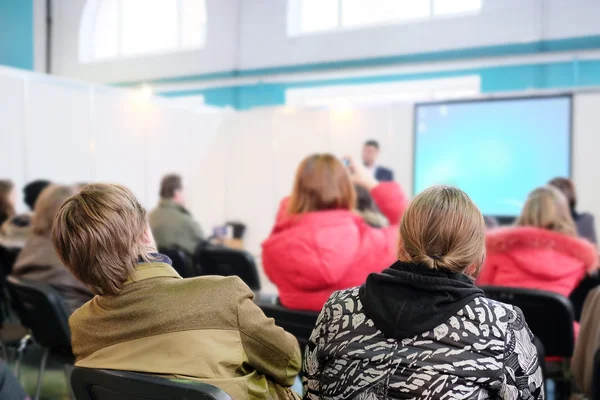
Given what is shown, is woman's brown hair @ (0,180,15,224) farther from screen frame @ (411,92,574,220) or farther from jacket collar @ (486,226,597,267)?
screen frame @ (411,92,574,220)

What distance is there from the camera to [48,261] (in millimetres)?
2848

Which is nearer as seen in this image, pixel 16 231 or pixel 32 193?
pixel 16 231

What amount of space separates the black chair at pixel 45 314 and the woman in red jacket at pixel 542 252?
1.90 m

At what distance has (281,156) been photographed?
7621 mm

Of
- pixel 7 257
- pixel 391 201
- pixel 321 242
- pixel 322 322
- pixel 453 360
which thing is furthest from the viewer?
pixel 7 257

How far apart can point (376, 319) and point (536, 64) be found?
22.1 feet

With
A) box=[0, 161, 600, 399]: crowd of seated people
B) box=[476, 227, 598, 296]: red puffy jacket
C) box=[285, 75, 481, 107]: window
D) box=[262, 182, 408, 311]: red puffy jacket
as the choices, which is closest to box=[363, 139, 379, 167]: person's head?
box=[285, 75, 481, 107]: window

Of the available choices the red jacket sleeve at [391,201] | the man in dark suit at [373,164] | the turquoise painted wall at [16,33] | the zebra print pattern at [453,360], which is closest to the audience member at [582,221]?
the red jacket sleeve at [391,201]

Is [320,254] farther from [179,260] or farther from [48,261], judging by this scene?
[179,260]

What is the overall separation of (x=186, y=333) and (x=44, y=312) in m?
1.54

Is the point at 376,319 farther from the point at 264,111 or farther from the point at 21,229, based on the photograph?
the point at 264,111

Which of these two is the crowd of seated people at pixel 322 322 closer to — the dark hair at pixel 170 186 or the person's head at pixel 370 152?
the dark hair at pixel 170 186

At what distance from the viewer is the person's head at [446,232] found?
52.1 inches

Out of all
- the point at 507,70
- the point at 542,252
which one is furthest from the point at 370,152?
the point at 542,252
